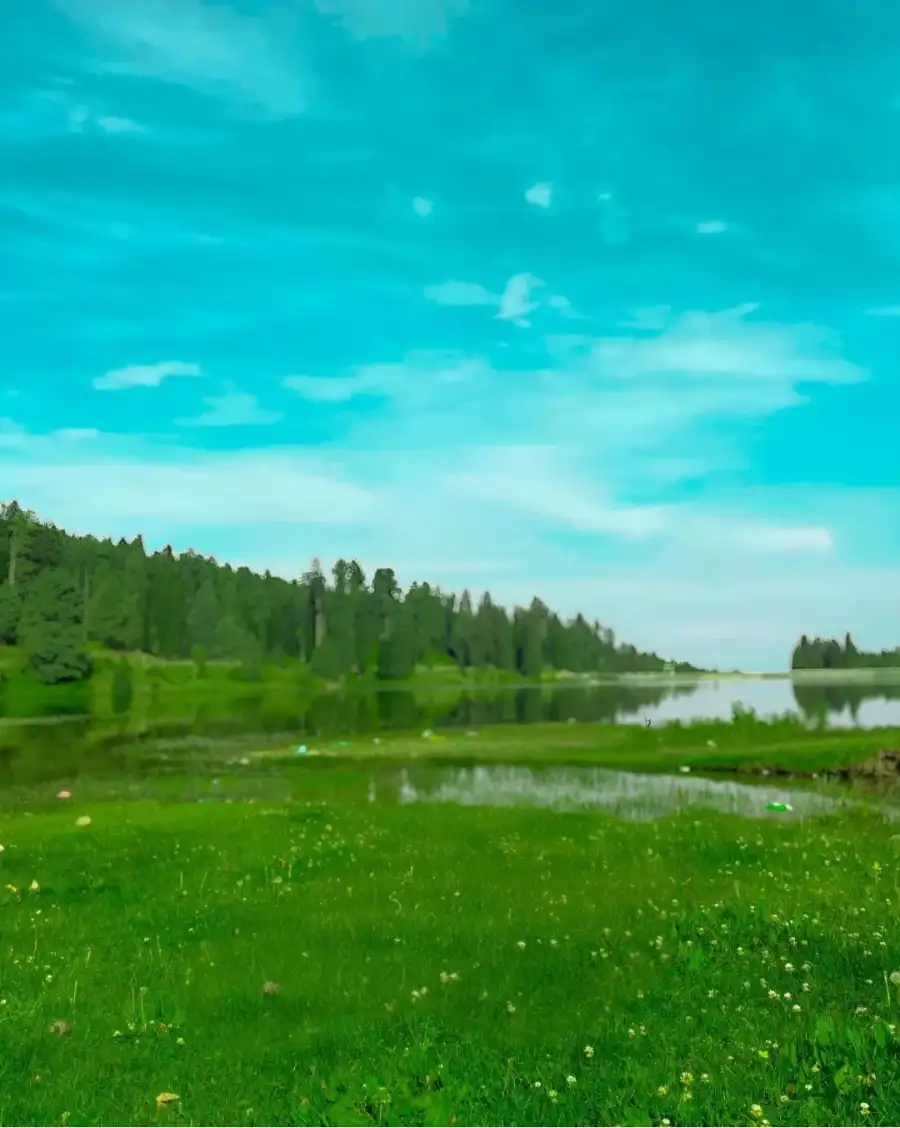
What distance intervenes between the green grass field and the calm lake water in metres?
33.2

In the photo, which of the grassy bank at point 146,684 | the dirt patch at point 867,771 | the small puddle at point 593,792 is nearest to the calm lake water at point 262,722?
the grassy bank at point 146,684

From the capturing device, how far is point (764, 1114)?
7863 millimetres

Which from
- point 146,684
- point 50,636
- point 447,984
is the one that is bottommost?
point 146,684

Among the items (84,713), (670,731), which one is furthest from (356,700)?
(670,731)

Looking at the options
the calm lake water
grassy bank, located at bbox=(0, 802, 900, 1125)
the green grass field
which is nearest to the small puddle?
the green grass field

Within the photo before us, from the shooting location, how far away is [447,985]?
489 inches

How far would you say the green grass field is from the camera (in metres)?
8.66

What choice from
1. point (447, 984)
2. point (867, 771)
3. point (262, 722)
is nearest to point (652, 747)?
point (867, 771)

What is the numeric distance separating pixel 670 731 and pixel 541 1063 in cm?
5977

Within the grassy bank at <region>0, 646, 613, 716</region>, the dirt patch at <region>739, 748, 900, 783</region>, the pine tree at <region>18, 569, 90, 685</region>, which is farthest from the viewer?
the pine tree at <region>18, 569, 90, 685</region>

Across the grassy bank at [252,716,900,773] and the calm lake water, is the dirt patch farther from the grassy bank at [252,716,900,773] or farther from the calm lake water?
the calm lake water

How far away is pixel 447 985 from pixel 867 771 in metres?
41.9

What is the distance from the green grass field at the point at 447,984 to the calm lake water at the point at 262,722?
109 ft

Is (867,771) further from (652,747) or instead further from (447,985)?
(447,985)
